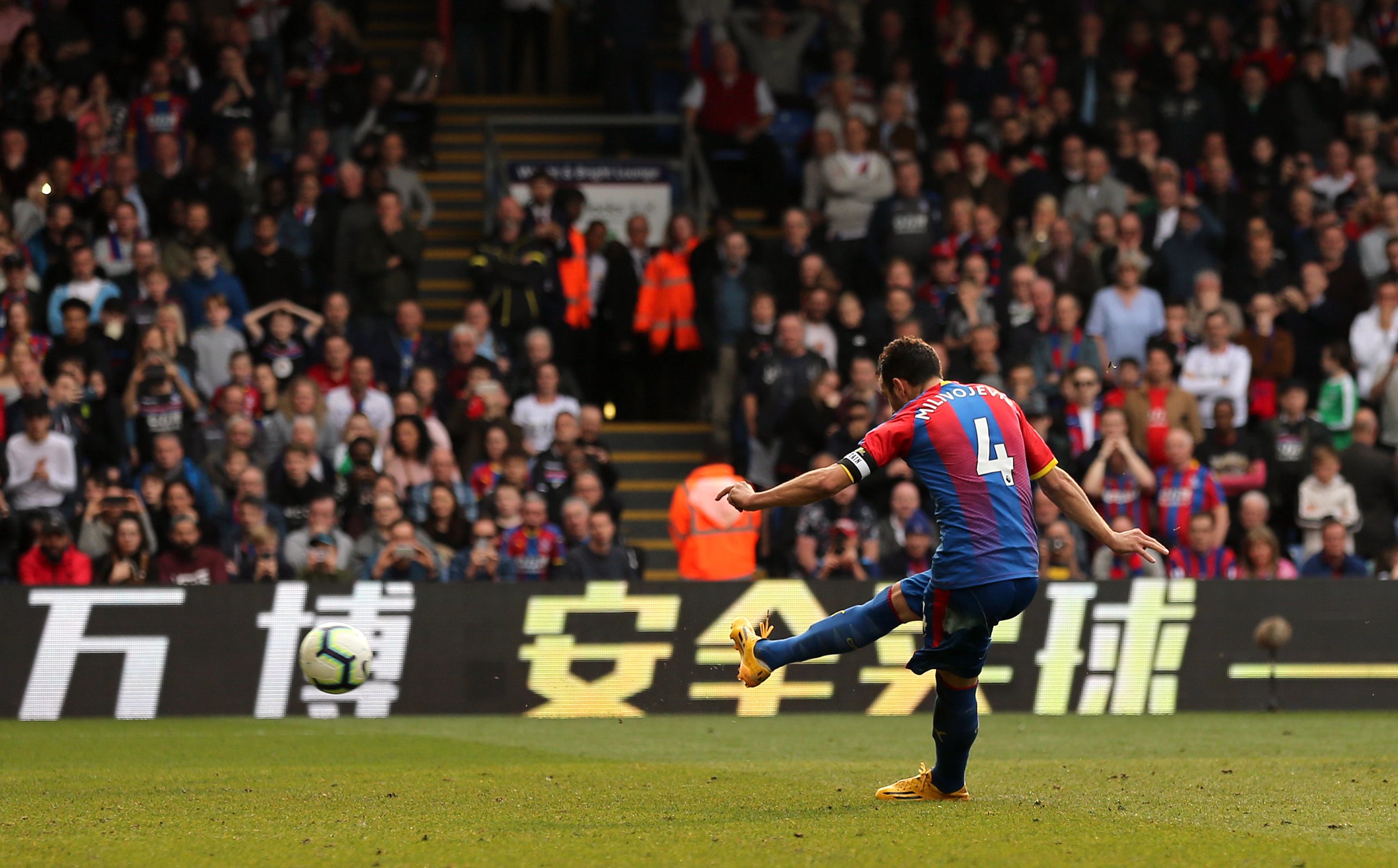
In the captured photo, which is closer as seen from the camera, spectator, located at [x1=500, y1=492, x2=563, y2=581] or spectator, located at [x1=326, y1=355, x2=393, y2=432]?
spectator, located at [x1=500, y1=492, x2=563, y2=581]

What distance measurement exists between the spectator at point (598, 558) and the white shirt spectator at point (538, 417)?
1868 mm

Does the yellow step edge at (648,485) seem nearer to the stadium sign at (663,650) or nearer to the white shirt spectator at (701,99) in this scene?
the stadium sign at (663,650)

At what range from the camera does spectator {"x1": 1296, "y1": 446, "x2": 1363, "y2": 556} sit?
16047 millimetres

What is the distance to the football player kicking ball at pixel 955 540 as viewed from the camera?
26.3ft

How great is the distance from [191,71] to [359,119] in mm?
1849

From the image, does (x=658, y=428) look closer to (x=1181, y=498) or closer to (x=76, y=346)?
(x=1181, y=498)

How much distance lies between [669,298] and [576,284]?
100 cm

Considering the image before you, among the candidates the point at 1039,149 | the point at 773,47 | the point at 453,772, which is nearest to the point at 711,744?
the point at 453,772

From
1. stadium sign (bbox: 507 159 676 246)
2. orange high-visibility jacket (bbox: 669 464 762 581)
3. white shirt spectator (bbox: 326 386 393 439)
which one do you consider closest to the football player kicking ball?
orange high-visibility jacket (bbox: 669 464 762 581)

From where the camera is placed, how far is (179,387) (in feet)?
53.7

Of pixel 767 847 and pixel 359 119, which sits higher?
pixel 359 119

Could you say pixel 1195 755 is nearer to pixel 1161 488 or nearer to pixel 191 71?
pixel 1161 488

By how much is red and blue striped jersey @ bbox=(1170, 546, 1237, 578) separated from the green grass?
2.14 meters

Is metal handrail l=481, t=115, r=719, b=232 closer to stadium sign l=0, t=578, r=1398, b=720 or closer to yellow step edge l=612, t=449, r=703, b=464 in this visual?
yellow step edge l=612, t=449, r=703, b=464
